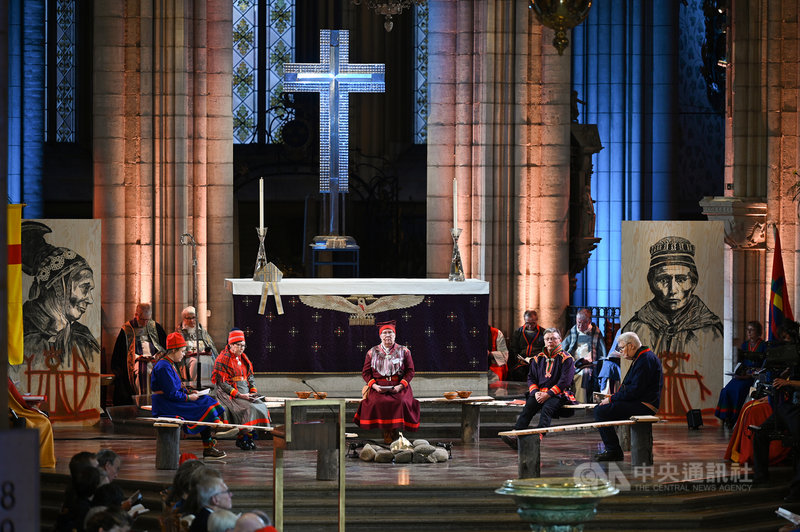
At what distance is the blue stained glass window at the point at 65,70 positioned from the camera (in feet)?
61.9

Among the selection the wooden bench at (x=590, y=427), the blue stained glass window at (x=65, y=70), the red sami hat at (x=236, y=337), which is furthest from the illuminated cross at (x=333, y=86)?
the blue stained glass window at (x=65, y=70)

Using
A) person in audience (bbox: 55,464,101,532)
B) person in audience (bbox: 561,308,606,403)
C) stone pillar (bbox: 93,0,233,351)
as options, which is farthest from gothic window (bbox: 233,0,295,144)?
person in audience (bbox: 55,464,101,532)

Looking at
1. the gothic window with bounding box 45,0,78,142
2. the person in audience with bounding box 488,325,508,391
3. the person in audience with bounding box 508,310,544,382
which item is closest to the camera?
the person in audience with bounding box 488,325,508,391

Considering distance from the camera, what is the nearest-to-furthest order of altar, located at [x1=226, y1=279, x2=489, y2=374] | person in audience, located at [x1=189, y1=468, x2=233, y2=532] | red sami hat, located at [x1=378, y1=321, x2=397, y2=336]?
person in audience, located at [x1=189, y1=468, x2=233, y2=532], red sami hat, located at [x1=378, y1=321, x2=397, y2=336], altar, located at [x1=226, y1=279, x2=489, y2=374]

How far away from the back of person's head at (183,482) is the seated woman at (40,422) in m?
3.64

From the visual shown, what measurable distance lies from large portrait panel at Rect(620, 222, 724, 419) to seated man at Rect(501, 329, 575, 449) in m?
1.78

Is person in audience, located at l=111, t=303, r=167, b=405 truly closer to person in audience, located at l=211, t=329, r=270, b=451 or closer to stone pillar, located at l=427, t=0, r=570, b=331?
person in audience, located at l=211, t=329, r=270, b=451

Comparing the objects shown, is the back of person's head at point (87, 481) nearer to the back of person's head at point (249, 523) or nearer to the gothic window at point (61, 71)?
the back of person's head at point (249, 523)

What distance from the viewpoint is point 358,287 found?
13141 mm

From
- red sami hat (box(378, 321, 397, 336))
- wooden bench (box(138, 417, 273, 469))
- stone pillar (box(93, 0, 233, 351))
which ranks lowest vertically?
wooden bench (box(138, 417, 273, 469))

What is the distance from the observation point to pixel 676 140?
763 inches

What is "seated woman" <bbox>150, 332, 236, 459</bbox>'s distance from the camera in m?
11.5

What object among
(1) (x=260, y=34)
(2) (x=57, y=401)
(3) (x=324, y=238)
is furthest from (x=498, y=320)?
(1) (x=260, y=34)

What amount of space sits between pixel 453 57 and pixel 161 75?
307 centimetres
